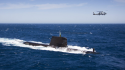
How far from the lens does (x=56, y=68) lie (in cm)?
1995

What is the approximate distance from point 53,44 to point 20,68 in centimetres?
1347

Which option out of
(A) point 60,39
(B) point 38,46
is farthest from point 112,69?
(B) point 38,46

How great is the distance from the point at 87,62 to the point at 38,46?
1798 cm

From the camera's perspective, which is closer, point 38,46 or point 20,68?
point 20,68

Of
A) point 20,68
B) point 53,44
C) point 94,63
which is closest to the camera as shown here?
point 20,68

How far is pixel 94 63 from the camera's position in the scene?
23047 mm

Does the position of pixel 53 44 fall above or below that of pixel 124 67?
above

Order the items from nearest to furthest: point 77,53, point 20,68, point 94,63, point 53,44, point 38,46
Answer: point 20,68 → point 94,63 → point 77,53 → point 53,44 → point 38,46

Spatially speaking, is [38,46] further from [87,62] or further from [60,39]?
[87,62]

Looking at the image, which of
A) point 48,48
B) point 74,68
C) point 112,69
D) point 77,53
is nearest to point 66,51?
point 77,53

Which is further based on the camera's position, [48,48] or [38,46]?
[38,46]

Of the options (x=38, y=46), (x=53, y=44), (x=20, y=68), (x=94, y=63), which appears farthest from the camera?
(x=38, y=46)

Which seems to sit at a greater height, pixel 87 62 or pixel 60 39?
pixel 60 39

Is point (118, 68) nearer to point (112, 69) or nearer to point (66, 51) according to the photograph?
point (112, 69)
